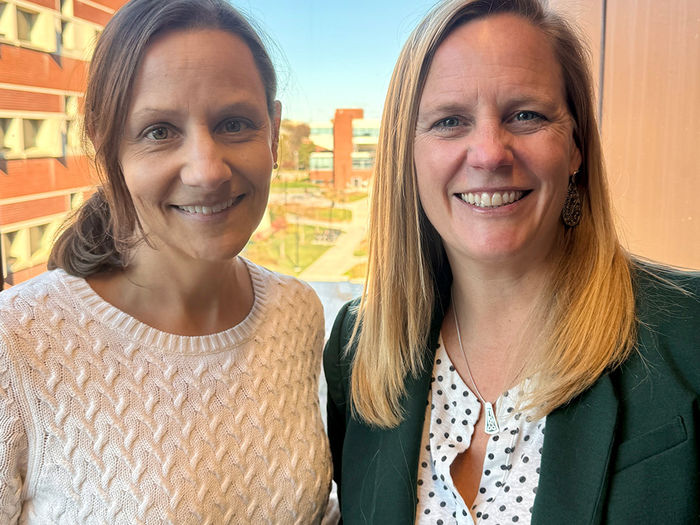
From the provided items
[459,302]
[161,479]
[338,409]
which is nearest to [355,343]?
[338,409]

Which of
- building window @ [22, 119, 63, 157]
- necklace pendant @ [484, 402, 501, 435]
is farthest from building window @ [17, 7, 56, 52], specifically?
necklace pendant @ [484, 402, 501, 435]

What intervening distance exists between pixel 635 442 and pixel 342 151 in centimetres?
190

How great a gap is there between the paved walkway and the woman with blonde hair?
120cm

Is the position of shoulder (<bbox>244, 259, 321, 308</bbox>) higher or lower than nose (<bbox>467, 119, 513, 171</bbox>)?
lower

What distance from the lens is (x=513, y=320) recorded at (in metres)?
1.53

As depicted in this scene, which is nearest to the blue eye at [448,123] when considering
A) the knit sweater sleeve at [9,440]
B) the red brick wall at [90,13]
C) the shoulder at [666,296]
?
the shoulder at [666,296]

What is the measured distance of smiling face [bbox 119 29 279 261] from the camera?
4.15ft

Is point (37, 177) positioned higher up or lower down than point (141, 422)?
higher up

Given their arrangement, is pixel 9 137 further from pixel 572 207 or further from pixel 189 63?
pixel 572 207

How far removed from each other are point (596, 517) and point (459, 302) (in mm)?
605

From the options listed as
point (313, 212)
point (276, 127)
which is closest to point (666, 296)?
point (276, 127)

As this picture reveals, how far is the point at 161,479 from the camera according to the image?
129 centimetres

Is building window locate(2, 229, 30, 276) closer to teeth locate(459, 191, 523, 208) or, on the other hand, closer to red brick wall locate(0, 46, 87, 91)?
red brick wall locate(0, 46, 87, 91)

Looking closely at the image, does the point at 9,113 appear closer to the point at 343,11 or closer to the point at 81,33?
the point at 81,33
